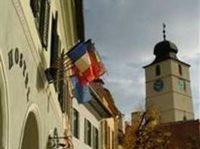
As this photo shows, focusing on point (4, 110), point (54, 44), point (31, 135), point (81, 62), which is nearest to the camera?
point (4, 110)

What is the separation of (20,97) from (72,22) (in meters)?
9.51

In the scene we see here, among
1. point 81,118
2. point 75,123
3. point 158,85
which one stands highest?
point 158,85

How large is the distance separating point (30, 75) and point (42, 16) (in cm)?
206

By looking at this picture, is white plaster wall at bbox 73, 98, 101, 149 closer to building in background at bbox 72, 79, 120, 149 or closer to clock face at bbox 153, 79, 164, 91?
building in background at bbox 72, 79, 120, 149

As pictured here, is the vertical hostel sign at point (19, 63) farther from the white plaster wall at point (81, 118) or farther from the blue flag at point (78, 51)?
the white plaster wall at point (81, 118)

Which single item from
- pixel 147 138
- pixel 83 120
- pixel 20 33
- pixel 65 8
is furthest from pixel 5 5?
pixel 147 138

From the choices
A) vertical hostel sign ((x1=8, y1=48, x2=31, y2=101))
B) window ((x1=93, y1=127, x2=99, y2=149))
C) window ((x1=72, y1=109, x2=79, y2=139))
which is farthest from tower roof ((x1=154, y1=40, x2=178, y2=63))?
vertical hostel sign ((x1=8, y1=48, x2=31, y2=101))

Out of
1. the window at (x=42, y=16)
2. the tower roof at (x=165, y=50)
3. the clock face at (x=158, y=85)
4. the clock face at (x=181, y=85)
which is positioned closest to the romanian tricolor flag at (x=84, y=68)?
the window at (x=42, y=16)

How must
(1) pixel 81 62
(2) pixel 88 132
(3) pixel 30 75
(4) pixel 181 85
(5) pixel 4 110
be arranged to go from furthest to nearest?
(4) pixel 181 85 < (2) pixel 88 132 < (1) pixel 81 62 < (3) pixel 30 75 < (5) pixel 4 110

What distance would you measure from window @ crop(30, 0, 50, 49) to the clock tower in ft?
279

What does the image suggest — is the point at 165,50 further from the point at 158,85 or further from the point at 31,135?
the point at 31,135

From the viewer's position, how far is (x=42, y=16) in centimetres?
1203

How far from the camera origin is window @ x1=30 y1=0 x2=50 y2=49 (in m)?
11.0

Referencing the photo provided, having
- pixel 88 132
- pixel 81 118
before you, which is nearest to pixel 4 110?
pixel 81 118
